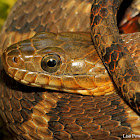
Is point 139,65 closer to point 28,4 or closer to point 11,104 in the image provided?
point 11,104

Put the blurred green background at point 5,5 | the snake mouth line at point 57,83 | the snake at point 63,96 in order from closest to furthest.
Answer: the snake at point 63,96, the snake mouth line at point 57,83, the blurred green background at point 5,5

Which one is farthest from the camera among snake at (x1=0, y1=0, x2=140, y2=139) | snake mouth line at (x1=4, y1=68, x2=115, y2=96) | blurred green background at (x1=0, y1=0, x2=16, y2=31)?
blurred green background at (x1=0, y1=0, x2=16, y2=31)

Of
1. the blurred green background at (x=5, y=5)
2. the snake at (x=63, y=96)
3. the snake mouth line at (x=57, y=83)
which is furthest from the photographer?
the blurred green background at (x=5, y=5)

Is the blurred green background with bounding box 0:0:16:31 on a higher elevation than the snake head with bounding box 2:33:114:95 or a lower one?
higher

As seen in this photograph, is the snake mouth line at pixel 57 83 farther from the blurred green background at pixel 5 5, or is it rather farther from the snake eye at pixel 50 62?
the blurred green background at pixel 5 5

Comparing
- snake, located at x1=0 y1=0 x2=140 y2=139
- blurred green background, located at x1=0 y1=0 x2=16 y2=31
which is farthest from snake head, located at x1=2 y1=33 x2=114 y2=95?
blurred green background, located at x1=0 y1=0 x2=16 y2=31

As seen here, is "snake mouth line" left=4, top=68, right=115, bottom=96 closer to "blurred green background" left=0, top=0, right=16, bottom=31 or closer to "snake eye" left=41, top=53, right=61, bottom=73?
"snake eye" left=41, top=53, right=61, bottom=73

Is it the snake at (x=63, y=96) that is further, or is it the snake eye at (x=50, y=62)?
the snake eye at (x=50, y=62)

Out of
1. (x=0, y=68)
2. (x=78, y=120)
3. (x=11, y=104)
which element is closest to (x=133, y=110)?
(x=78, y=120)

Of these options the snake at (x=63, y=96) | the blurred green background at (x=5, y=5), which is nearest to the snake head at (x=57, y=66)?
the snake at (x=63, y=96)
